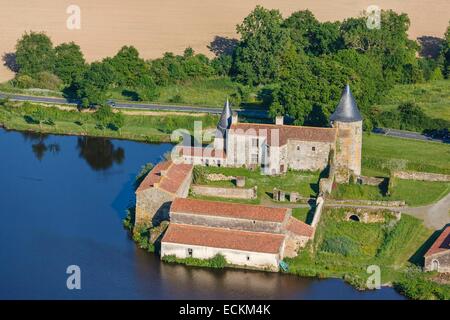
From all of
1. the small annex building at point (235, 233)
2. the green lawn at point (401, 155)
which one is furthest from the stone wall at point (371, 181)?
the small annex building at point (235, 233)

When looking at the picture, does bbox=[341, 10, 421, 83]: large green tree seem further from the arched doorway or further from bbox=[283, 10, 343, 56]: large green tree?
the arched doorway

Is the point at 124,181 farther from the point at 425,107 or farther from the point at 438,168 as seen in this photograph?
the point at 425,107

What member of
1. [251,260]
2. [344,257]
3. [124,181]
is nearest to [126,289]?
[251,260]

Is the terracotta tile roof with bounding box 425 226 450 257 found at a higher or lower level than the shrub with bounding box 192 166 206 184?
lower

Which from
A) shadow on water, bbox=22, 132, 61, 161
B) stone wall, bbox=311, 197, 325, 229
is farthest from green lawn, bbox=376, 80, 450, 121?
shadow on water, bbox=22, 132, 61, 161

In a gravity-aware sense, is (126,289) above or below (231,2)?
below

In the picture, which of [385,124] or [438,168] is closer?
[438,168]

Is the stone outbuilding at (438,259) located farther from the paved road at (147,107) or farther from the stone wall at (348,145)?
the paved road at (147,107)

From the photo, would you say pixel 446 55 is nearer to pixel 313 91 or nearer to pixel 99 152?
pixel 313 91

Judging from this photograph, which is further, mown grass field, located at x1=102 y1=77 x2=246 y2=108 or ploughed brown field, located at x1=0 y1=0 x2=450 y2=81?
ploughed brown field, located at x1=0 y1=0 x2=450 y2=81
